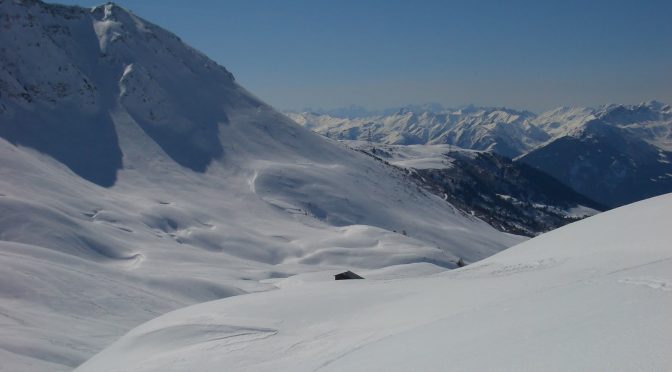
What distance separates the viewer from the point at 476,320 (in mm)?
10195

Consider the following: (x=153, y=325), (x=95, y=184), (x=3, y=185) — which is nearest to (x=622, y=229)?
(x=153, y=325)

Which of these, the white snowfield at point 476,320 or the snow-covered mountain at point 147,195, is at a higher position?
the snow-covered mountain at point 147,195

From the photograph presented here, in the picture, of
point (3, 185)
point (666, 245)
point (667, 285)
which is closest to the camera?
point (667, 285)

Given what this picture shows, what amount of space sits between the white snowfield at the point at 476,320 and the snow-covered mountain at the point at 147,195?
10.1 m

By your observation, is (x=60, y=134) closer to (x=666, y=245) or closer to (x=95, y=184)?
(x=95, y=184)

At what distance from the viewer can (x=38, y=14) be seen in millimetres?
130000

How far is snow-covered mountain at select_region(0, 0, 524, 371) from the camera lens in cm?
3656

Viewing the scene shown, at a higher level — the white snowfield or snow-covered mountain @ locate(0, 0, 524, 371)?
snow-covered mountain @ locate(0, 0, 524, 371)

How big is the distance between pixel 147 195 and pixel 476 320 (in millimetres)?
91291

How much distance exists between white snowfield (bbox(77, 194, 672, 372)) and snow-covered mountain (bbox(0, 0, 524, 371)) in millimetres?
10148

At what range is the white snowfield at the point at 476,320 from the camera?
7522 millimetres

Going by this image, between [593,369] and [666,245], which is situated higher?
[666,245]

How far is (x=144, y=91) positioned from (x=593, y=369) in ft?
448

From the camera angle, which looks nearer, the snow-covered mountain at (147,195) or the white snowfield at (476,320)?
the white snowfield at (476,320)
